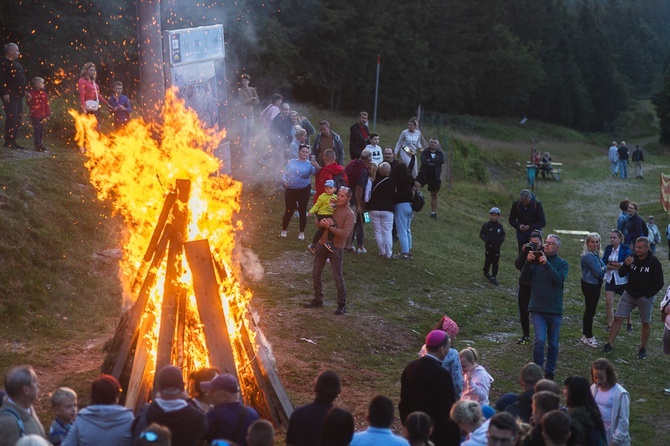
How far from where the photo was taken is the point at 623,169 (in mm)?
47438

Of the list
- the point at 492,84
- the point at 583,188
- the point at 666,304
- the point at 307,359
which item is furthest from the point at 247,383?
the point at 492,84

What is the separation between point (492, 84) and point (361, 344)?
229 feet

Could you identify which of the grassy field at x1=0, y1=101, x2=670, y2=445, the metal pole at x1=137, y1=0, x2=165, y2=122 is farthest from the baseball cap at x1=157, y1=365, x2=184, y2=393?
the metal pole at x1=137, y1=0, x2=165, y2=122

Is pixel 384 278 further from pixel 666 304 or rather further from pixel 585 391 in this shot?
pixel 585 391

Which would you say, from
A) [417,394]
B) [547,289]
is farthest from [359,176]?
[417,394]

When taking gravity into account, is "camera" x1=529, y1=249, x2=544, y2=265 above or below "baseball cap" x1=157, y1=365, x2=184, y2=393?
below

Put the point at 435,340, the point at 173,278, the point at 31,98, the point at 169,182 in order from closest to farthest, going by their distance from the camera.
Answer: the point at 435,340
the point at 173,278
the point at 169,182
the point at 31,98

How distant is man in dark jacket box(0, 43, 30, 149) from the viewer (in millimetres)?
17422

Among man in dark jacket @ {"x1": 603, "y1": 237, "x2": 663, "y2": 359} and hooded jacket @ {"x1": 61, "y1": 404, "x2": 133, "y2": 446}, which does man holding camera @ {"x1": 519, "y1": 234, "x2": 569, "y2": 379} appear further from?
hooded jacket @ {"x1": 61, "y1": 404, "x2": 133, "y2": 446}

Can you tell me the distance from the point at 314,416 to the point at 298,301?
7693 millimetres

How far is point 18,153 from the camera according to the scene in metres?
17.9

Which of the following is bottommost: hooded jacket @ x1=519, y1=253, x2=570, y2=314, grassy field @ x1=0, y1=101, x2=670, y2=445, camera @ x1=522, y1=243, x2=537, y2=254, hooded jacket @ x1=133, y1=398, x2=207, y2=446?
Answer: grassy field @ x1=0, y1=101, x2=670, y2=445

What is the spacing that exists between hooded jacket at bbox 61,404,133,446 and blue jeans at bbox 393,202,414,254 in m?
11.3

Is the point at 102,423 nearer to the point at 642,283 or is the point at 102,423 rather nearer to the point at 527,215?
the point at 642,283
